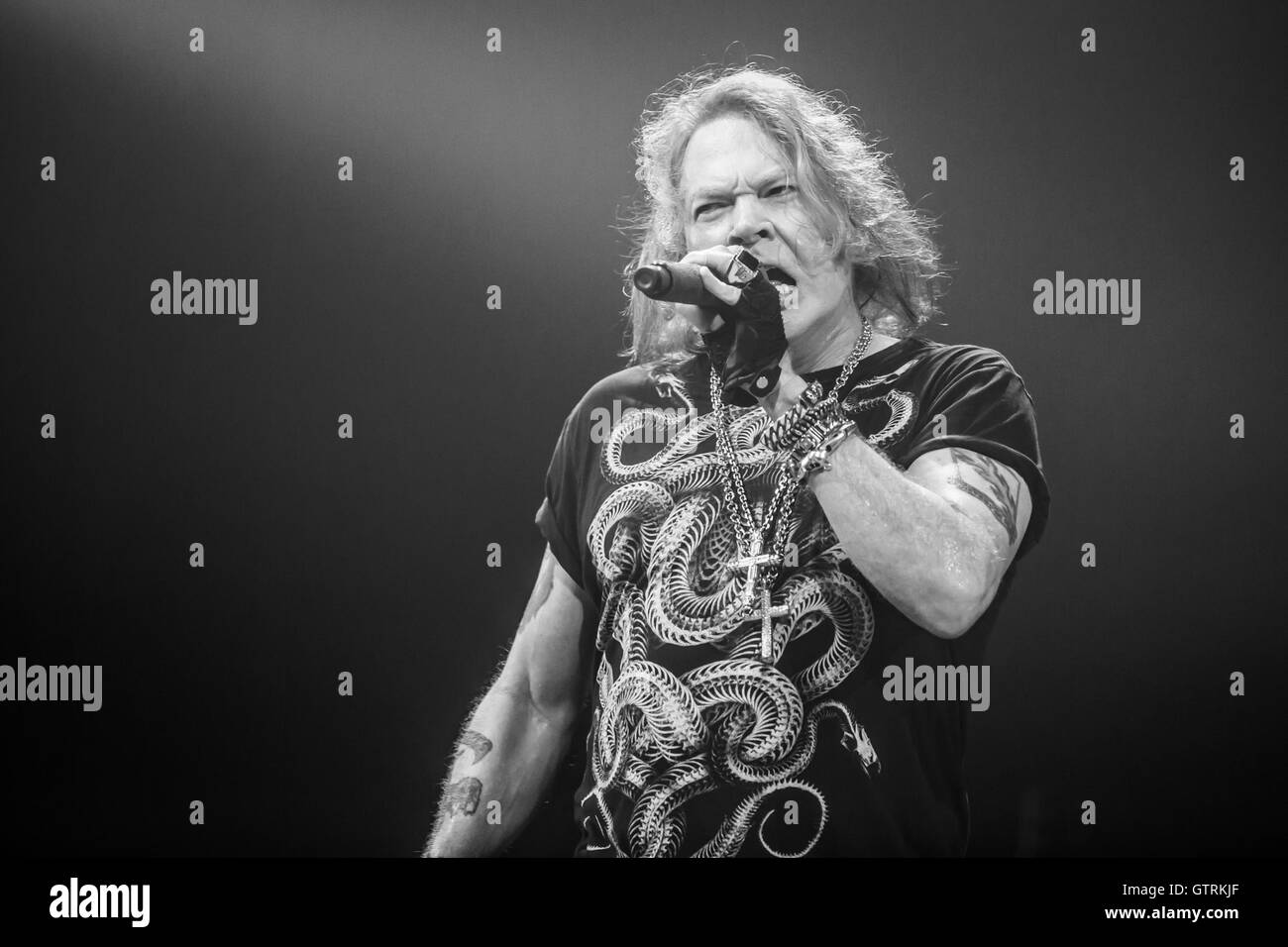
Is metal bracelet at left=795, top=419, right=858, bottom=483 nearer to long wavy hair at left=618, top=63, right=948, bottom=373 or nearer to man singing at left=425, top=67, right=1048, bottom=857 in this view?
man singing at left=425, top=67, right=1048, bottom=857

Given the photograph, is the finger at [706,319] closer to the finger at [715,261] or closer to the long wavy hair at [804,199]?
the finger at [715,261]

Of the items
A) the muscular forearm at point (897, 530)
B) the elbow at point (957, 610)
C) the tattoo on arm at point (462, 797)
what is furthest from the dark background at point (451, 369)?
the muscular forearm at point (897, 530)

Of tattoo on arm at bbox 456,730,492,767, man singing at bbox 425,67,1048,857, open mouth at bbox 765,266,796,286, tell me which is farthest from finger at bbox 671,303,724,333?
tattoo on arm at bbox 456,730,492,767

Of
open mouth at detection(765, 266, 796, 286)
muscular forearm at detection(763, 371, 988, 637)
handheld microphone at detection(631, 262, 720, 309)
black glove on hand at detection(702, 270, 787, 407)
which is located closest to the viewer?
handheld microphone at detection(631, 262, 720, 309)

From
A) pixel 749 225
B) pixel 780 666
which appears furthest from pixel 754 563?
pixel 749 225

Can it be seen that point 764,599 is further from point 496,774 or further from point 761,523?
point 496,774

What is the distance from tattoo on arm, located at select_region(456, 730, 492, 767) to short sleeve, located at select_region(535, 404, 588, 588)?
13.1 inches

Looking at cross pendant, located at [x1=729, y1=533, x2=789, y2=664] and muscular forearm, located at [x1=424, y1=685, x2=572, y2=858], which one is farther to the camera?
muscular forearm, located at [x1=424, y1=685, x2=572, y2=858]

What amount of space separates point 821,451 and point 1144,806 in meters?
0.90

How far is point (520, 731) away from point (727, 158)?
1.07m

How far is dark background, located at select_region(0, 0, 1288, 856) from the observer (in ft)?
7.68

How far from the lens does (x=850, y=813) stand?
2.15 meters
